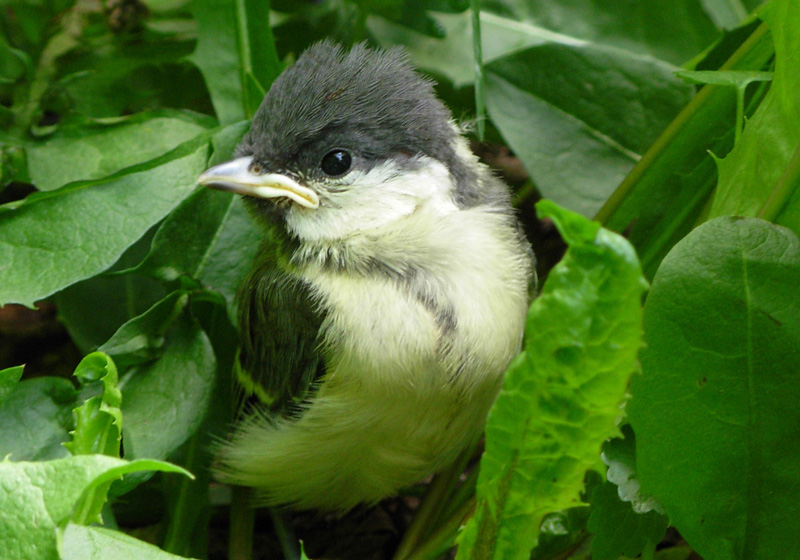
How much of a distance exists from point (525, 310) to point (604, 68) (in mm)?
610

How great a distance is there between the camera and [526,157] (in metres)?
1.57

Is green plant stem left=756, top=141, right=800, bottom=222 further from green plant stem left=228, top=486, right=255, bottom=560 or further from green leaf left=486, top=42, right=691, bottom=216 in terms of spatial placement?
green plant stem left=228, top=486, right=255, bottom=560

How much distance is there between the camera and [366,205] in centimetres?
122

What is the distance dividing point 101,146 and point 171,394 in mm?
528

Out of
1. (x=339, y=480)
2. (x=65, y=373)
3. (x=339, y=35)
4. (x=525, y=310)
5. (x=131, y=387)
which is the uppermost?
(x=339, y=35)

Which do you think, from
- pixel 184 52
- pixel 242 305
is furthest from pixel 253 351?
pixel 184 52

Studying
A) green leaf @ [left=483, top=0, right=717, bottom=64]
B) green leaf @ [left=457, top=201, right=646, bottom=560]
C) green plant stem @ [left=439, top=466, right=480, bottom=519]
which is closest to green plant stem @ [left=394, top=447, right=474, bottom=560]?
green plant stem @ [left=439, top=466, right=480, bottom=519]

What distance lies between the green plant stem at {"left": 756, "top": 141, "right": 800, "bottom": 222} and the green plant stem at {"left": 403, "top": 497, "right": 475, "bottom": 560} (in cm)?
58

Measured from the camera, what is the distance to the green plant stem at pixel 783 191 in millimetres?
993

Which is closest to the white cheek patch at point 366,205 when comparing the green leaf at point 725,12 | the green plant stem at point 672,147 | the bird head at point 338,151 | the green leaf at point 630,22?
the bird head at point 338,151

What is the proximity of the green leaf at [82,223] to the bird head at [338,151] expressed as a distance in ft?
0.54

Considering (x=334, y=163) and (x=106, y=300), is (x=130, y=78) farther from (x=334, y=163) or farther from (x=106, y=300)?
(x=334, y=163)

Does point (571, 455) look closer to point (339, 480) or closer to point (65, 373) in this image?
point (339, 480)

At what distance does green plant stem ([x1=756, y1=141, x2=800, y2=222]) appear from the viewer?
993mm
